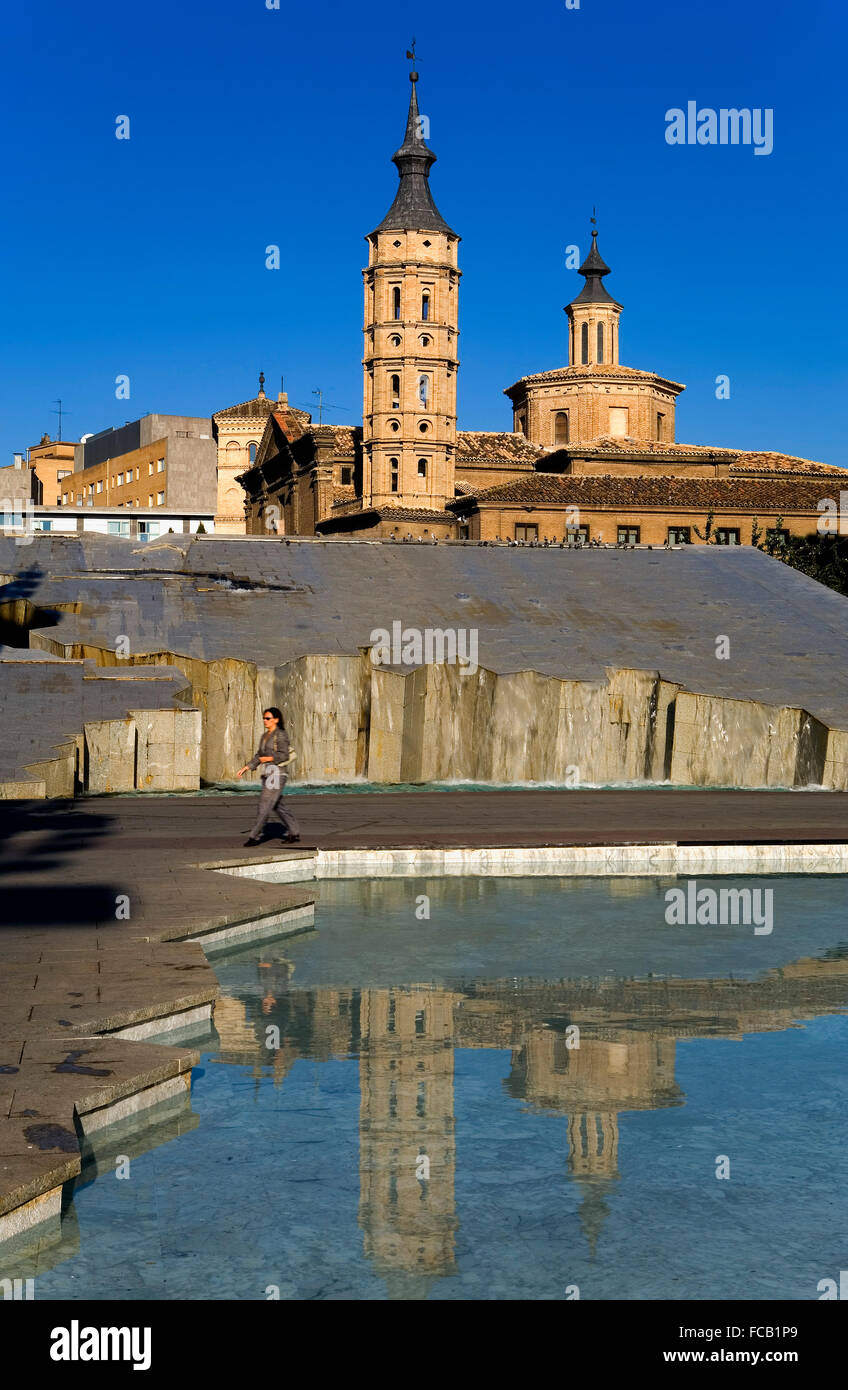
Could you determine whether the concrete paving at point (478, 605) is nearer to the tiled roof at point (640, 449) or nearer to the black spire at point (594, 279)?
the tiled roof at point (640, 449)

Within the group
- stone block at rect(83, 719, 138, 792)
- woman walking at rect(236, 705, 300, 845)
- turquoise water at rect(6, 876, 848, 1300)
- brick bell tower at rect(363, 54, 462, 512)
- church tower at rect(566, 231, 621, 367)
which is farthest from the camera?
church tower at rect(566, 231, 621, 367)

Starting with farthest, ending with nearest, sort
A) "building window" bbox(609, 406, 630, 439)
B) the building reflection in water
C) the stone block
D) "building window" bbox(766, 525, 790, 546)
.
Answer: "building window" bbox(609, 406, 630, 439)
"building window" bbox(766, 525, 790, 546)
the stone block
the building reflection in water

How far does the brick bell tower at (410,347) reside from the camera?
247 feet

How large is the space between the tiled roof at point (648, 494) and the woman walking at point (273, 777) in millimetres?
46532

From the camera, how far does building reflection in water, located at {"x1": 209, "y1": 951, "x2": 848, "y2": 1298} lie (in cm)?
667

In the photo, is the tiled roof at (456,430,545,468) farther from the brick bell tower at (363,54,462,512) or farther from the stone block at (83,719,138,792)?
the stone block at (83,719,138,792)

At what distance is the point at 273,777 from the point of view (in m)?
15.3

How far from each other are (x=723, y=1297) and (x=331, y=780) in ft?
61.1

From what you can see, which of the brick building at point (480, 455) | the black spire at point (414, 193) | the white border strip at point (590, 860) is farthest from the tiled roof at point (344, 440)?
the white border strip at point (590, 860)

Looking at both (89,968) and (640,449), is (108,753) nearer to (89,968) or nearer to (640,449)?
(89,968)

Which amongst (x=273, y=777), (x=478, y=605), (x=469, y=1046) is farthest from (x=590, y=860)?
(x=478, y=605)

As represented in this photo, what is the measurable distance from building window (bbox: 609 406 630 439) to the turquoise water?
235 ft

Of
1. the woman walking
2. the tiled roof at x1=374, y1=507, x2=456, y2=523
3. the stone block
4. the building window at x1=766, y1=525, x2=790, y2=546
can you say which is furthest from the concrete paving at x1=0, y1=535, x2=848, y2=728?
the tiled roof at x1=374, y1=507, x2=456, y2=523

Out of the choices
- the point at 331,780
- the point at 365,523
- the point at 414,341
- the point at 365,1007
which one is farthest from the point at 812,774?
the point at 414,341
